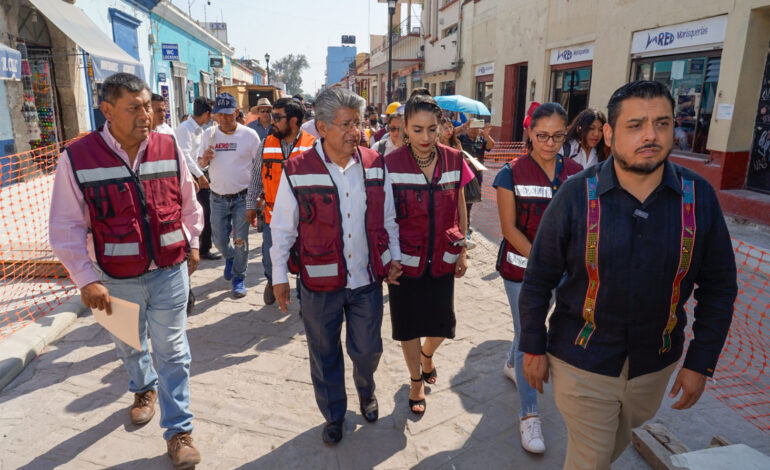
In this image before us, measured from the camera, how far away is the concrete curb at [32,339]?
12.1 feet

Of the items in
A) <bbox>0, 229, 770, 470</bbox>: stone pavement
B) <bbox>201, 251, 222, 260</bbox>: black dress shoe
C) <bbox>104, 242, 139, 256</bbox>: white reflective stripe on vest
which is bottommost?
<bbox>0, 229, 770, 470</bbox>: stone pavement

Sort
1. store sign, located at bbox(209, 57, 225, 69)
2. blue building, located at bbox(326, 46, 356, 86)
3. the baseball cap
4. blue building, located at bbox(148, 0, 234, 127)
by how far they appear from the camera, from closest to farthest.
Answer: the baseball cap < blue building, located at bbox(148, 0, 234, 127) < store sign, located at bbox(209, 57, 225, 69) < blue building, located at bbox(326, 46, 356, 86)

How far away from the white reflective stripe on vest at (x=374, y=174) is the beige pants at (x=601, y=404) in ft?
4.70

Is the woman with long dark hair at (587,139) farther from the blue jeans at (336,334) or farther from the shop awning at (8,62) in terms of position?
the shop awning at (8,62)

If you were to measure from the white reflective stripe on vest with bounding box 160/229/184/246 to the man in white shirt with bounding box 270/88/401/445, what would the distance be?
580mm

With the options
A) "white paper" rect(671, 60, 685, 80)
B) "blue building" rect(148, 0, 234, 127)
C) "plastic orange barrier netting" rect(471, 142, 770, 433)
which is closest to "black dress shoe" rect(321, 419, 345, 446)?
"plastic orange barrier netting" rect(471, 142, 770, 433)

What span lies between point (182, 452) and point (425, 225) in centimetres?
189

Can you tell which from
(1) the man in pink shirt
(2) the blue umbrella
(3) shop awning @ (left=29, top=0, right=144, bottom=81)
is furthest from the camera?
(2) the blue umbrella

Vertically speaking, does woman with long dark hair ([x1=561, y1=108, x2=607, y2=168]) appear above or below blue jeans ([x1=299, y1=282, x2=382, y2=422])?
above

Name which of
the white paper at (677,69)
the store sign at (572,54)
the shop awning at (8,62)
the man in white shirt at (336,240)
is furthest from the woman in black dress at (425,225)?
the store sign at (572,54)

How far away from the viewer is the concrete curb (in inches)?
145

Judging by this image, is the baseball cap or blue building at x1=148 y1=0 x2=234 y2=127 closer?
the baseball cap

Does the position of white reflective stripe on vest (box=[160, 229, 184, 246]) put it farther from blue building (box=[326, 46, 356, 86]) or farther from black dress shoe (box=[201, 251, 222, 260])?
blue building (box=[326, 46, 356, 86])

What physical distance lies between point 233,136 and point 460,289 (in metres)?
→ 3.07
